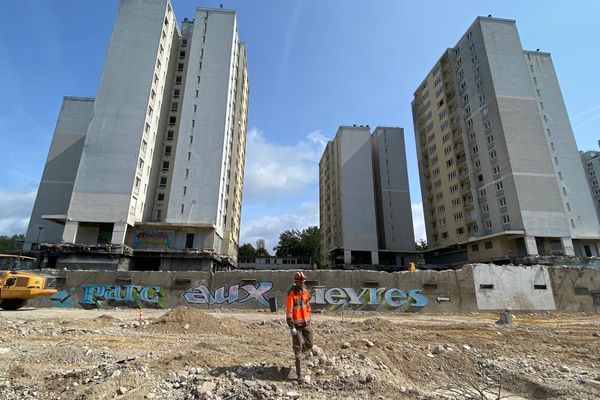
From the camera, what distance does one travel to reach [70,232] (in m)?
45.1

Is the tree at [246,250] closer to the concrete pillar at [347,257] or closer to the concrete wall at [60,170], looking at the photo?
the concrete pillar at [347,257]

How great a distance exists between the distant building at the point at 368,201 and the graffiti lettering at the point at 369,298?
45.5 m

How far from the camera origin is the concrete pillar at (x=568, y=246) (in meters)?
49.3

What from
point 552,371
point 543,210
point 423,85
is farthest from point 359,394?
point 423,85

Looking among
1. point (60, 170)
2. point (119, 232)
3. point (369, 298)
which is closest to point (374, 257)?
point (369, 298)

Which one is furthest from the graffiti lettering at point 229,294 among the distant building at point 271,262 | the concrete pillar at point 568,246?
the distant building at point 271,262

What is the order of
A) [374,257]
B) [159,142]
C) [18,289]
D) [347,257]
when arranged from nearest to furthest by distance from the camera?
1. [18,289]
2. [159,142]
3. [347,257]
4. [374,257]

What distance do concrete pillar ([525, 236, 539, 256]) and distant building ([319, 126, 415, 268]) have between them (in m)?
26.1

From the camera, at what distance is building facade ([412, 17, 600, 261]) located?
5078 cm

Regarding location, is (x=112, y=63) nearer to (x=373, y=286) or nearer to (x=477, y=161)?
(x=373, y=286)

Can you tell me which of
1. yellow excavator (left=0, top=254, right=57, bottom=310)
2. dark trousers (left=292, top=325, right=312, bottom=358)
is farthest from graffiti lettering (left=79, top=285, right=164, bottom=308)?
dark trousers (left=292, top=325, right=312, bottom=358)

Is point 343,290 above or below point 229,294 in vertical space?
above

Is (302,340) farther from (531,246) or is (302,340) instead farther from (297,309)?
(531,246)

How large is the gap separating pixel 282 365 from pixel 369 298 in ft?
50.4
